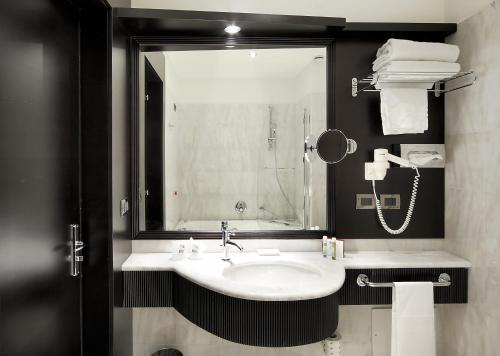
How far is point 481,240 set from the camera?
1739 millimetres

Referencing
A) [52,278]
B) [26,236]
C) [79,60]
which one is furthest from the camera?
[79,60]

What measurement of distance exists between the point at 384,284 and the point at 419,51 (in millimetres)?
1208

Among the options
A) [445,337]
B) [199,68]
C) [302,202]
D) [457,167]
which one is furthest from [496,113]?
[199,68]

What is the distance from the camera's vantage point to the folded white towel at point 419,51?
172 cm

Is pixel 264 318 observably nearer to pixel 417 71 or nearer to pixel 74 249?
pixel 74 249

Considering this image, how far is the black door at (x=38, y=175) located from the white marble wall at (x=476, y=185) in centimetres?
199

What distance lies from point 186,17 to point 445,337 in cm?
234

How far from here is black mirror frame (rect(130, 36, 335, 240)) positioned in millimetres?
1980

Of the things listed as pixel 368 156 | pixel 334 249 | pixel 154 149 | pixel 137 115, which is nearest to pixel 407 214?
pixel 368 156

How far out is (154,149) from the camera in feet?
6.85

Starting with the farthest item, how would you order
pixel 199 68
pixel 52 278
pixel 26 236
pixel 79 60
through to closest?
pixel 199 68
pixel 79 60
pixel 52 278
pixel 26 236

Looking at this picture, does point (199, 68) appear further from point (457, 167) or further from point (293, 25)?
point (457, 167)

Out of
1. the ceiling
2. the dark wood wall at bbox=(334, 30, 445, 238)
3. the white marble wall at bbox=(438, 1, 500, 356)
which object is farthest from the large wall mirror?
the white marble wall at bbox=(438, 1, 500, 356)

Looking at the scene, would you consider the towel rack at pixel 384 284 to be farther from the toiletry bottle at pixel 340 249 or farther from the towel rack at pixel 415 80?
the towel rack at pixel 415 80
